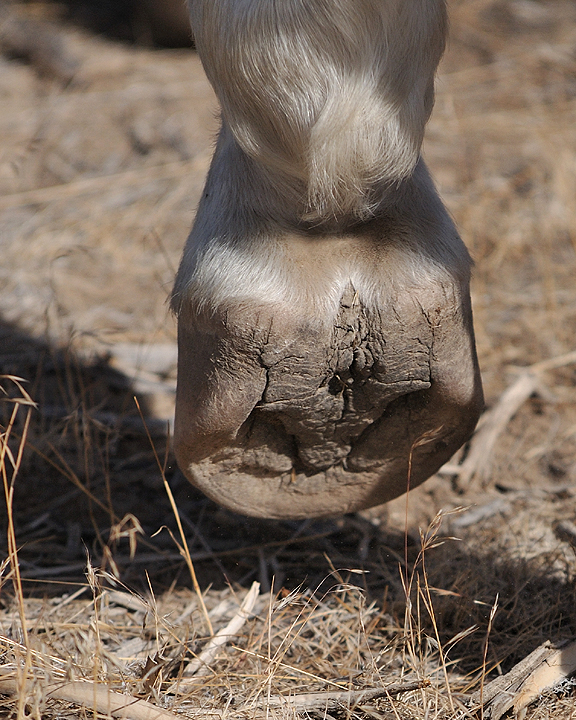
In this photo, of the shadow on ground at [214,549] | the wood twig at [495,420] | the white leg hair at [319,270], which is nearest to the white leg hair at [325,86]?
the white leg hair at [319,270]

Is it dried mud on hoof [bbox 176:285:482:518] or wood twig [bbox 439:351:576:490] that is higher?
dried mud on hoof [bbox 176:285:482:518]

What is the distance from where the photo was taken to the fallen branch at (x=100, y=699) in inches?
52.4

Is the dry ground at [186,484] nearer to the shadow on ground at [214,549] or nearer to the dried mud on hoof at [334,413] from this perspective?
the shadow on ground at [214,549]

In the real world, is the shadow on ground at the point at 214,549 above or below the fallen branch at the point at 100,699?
below

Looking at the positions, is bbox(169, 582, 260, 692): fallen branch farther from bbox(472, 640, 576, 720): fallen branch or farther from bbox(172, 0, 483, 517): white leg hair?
bbox(472, 640, 576, 720): fallen branch

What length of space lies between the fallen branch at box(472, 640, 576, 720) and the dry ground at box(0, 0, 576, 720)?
0.04 meters

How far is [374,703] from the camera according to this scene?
1512 millimetres

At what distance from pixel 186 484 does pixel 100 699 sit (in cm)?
109

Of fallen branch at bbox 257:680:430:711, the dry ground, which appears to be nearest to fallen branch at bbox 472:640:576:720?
the dry ground

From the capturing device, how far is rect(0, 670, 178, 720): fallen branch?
1.33 m

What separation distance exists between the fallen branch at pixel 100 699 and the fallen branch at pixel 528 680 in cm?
59

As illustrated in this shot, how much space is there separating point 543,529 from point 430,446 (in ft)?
2.11

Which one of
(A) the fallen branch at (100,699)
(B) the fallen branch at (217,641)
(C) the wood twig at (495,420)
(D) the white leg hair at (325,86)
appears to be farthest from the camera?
(C) the wood twig at (495,420)

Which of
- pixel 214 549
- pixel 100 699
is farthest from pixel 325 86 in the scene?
pixel 214 549
